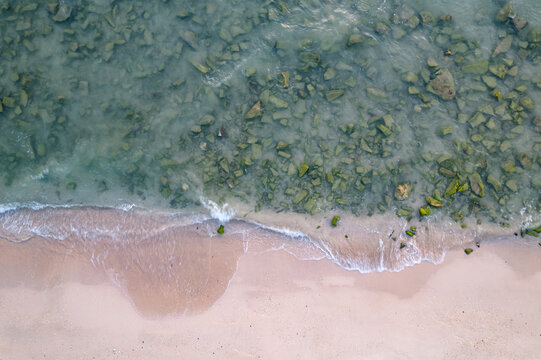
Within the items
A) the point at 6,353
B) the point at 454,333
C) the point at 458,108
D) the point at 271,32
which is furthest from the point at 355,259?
the point at 6,353

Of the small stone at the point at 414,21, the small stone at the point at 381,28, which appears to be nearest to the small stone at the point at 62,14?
the small stone at the point at 381,28

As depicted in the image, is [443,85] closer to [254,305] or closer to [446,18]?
[446,18]

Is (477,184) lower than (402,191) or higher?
higher

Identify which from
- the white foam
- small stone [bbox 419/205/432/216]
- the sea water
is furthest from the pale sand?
small stone [bbox 419/205/432/216]

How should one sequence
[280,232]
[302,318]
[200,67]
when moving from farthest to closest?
[200,67] → [280,232] → [302,318]

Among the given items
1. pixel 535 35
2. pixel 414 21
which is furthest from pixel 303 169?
pixel 535 35

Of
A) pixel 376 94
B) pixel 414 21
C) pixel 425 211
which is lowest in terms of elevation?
pixel 425 211

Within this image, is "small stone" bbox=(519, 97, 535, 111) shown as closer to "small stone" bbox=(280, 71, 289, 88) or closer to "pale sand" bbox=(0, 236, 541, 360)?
"pale sand" bbox=(0, 236, 541, 360)
